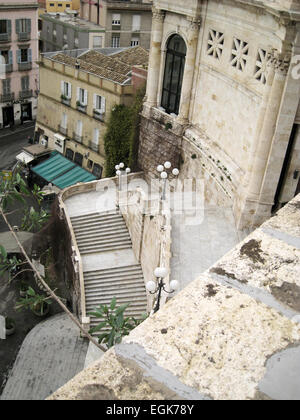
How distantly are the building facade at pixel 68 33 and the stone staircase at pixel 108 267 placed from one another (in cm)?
2768

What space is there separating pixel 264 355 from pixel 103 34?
4502 centimetres

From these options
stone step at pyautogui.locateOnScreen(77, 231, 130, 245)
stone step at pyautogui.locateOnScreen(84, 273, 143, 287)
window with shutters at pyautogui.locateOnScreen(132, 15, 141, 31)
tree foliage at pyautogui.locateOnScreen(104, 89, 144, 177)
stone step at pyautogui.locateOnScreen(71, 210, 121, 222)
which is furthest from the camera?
window with shutters at pyautogui.locateOnScreen(132, 15, 141, 31)

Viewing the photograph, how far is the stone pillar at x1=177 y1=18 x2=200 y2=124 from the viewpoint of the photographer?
18609 mm

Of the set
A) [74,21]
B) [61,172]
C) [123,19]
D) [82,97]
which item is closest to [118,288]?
[61,172]

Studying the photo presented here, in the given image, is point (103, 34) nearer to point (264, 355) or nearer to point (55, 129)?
point (55, 129)

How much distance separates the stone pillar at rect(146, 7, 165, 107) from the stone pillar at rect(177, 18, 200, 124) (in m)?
2.12

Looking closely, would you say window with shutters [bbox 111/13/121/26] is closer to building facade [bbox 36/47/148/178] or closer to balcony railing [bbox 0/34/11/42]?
balcony railing [bbox 0/34/11/42]

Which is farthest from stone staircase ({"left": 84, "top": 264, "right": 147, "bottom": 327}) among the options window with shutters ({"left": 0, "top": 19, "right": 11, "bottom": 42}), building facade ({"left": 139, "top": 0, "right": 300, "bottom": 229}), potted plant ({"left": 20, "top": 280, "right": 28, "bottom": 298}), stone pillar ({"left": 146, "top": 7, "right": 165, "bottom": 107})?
window with shutters ({"left": 0, "top": 19, "right": 11, "bottom": 42})

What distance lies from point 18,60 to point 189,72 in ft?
77.1

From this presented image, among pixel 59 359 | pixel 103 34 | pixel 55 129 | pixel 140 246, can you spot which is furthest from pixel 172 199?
pixel 103 34

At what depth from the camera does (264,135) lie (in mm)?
14492

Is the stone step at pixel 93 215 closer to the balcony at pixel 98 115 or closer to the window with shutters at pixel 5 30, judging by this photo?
the balcony at pixel 98 115

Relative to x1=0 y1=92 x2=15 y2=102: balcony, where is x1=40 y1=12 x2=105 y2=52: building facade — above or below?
above

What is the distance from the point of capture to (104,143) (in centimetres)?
2661
